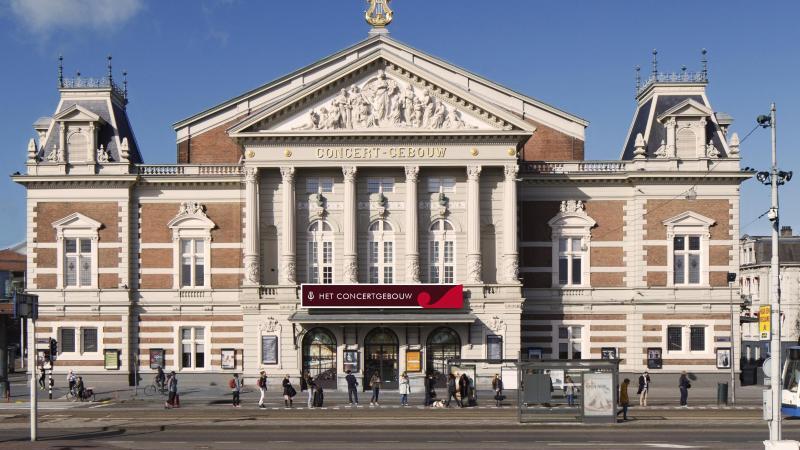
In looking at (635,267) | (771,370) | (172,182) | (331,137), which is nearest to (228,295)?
(172,182)

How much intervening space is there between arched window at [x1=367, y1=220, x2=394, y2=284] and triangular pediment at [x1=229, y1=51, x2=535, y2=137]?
626 centimetres

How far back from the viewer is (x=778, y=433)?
82.6 ft

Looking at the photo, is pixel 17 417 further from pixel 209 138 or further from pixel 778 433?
pixel 778 433

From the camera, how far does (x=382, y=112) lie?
2343 inches

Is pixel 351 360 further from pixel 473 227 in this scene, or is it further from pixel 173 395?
pixel 173 395

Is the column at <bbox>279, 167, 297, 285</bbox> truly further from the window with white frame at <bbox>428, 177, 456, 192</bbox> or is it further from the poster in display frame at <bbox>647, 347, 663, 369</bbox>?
the poster in display frame at <bbox>647, 347, 663, 369</bbox>

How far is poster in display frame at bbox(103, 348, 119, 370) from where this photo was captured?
61.9 metres

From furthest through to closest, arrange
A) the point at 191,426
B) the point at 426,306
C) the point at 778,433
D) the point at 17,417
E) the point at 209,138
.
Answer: the point at 209,138, the point at 426,306, the point at 17,417, the point at 191,426, the point at 778,433

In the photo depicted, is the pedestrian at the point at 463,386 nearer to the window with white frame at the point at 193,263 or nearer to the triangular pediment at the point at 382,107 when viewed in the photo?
the triangular pediment at the point at 382,107

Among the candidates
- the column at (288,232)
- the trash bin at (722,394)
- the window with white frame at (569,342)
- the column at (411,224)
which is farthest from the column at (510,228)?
the trash bin at (722,394)

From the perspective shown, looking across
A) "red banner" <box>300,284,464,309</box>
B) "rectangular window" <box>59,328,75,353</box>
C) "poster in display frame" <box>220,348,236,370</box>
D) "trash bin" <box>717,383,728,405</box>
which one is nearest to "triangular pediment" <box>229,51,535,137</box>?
"red banner" <box>300,284,464,309</box>

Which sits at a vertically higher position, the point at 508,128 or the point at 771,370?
the point at 508,128

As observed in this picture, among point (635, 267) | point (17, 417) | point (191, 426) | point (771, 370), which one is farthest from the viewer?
point (635, 267)

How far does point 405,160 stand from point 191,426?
83.0 ft
